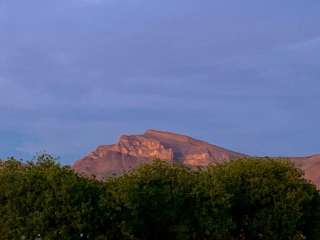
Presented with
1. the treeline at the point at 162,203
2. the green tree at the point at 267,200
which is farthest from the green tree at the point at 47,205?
the green tree at the point at 267,200

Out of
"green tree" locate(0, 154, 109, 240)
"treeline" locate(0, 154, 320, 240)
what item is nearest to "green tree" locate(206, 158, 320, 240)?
"treeline" locate(0, 154, 320, 240)

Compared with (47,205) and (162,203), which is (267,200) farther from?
(47,205)

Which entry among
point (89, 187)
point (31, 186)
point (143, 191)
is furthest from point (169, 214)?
point (31, 186)

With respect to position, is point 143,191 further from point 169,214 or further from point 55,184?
point 55,184

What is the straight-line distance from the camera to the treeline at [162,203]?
1802 inches

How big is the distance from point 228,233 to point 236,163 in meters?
7.10

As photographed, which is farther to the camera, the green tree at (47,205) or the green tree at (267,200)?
the green tree at (267,200)

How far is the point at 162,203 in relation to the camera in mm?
50156

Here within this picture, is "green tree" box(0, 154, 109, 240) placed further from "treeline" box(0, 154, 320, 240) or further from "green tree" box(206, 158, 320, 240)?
"green tree" box(206, 158, 320, 240)

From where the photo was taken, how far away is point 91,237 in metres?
46.4

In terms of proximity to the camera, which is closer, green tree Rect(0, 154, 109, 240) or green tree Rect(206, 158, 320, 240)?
green tree Rect(0, 154, 109, 240)

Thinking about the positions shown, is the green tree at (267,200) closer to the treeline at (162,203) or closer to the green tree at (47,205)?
the treeline at (162,203)

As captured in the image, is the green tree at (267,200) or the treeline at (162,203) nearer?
the treeline at (162,203)

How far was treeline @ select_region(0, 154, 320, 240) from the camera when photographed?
45.8m
